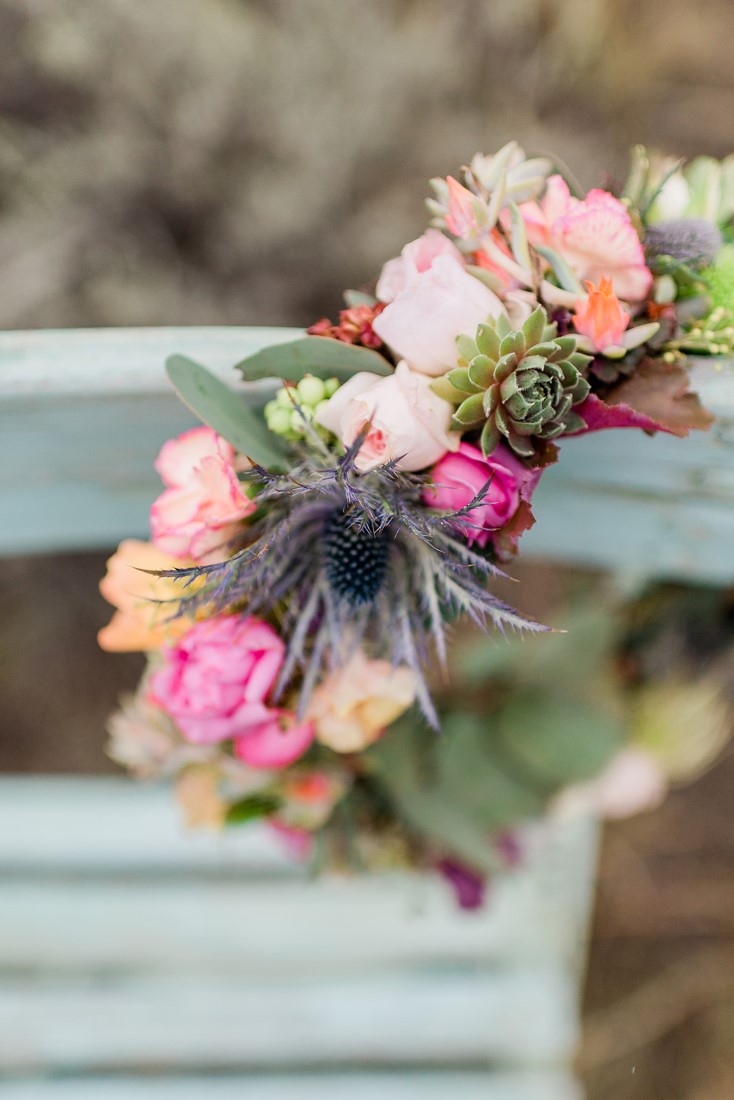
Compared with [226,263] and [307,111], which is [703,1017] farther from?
[307,111]

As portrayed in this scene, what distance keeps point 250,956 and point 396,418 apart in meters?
0.91

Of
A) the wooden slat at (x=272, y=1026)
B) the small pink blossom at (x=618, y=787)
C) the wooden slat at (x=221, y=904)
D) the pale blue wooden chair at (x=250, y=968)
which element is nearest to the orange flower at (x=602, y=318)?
the pale blue wooden chair at (x=250, y=968)

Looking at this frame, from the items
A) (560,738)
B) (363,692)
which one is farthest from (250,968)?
(363,692)

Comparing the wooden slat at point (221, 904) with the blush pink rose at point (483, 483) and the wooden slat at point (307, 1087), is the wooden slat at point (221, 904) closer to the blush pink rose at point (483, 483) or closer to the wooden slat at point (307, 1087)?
the wooden slat at point (307, 1087)

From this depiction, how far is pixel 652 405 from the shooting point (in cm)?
48

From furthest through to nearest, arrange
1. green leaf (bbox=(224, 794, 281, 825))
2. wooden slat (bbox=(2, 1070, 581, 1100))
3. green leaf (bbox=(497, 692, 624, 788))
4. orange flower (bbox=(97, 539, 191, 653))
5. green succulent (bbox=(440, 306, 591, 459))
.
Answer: wooden slat (bbox=(2, 1070, 581, 1100))
green leaf (bbox=(497, 692, 624, 788))
green leaf (bbox=(224, 794, 281, 825))
orange flower (bbox=(97, 539, 191, 653))
green succulent (bbox=(440, 306, 591, 459))

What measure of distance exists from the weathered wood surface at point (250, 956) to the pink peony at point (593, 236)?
0.83 metres

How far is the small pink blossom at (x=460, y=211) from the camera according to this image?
453 mm

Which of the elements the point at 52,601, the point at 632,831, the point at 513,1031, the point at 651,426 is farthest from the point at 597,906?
the point at 651,426

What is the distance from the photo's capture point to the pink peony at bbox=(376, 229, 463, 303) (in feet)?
1.50

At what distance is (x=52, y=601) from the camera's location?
1.55 m

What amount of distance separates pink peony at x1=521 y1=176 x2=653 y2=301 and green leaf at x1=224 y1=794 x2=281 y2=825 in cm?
56

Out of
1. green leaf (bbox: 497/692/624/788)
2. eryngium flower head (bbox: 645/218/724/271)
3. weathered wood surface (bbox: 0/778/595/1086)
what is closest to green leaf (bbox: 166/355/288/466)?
eryngium flower head (bbox: 645/218/724/271)

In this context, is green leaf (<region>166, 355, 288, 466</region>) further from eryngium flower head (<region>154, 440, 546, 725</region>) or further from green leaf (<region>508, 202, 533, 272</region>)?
green leaf (<region>508, 202, 533, 272</region>)
